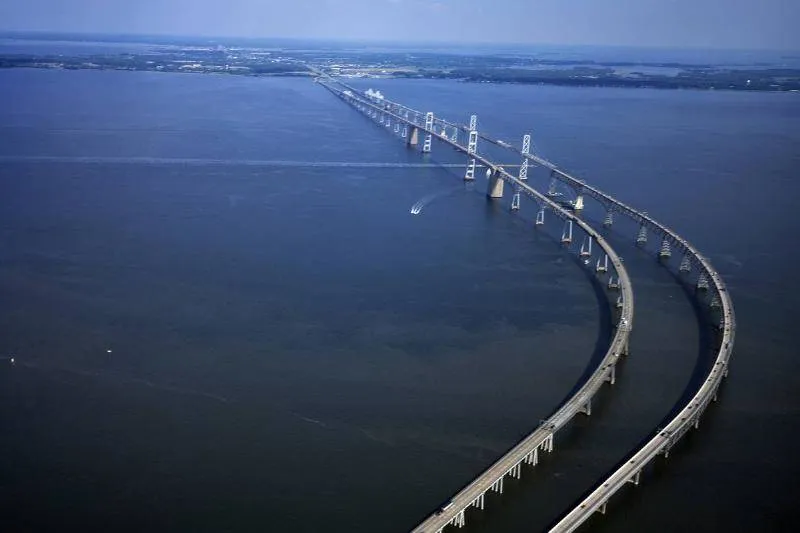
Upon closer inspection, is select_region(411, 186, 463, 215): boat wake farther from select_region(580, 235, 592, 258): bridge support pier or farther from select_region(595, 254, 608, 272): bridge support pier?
select_region(595, 254, 608, 272): bridge support pier

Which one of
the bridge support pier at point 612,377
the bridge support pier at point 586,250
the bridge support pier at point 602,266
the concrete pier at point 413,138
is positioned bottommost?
the bridge support pier at point 612,377

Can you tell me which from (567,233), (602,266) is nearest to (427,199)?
(567,233)

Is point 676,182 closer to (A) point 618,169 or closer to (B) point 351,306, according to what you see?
(A) point 618,169

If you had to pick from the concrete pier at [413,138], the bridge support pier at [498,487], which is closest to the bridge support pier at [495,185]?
the concrete pier at [413,138]

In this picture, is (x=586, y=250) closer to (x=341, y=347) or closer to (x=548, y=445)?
(x=341, y=347)

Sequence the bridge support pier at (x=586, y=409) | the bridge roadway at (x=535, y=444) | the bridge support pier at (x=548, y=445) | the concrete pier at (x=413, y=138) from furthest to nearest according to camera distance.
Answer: the concrete pier at (x=413, y=138), the bridge support pier at (x=586, y=409), the bridge support pier at (x=548, y=445), the bridge roadway at (x=535, y=444)

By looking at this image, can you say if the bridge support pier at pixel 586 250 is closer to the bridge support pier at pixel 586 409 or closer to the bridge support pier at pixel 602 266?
the bridge support pier at pixel 602 266
